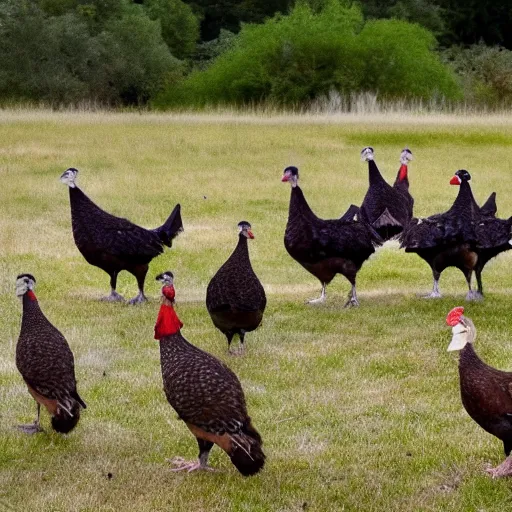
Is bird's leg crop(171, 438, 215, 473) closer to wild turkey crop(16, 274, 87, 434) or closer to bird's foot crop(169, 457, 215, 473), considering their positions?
bird's foot crop(169, 457, 215, 473)

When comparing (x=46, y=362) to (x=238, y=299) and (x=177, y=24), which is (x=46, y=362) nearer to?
(x=238, y=299)

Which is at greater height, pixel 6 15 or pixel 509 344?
pixel 6 15

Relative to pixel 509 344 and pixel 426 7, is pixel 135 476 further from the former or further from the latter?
pixel 426 7

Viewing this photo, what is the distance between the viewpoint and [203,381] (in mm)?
5680

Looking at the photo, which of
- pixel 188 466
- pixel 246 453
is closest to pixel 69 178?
pixel 188 466

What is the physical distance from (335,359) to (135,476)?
306 cm

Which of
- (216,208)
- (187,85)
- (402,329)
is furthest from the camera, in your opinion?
(187,85)

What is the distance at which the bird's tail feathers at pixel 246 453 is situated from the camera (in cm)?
544

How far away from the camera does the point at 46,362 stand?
621 cm

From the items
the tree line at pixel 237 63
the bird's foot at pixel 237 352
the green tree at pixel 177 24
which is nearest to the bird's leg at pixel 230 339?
the bird's foot at pixel 237 352

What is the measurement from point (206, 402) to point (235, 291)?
2.65m

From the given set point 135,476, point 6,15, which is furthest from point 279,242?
point 6,15

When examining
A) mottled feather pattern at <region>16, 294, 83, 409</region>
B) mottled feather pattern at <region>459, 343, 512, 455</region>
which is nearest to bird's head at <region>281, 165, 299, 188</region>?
mottled feather pattern at <region>16, 294, 83, 409</region>

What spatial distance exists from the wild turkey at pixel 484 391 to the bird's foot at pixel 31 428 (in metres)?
2.87
